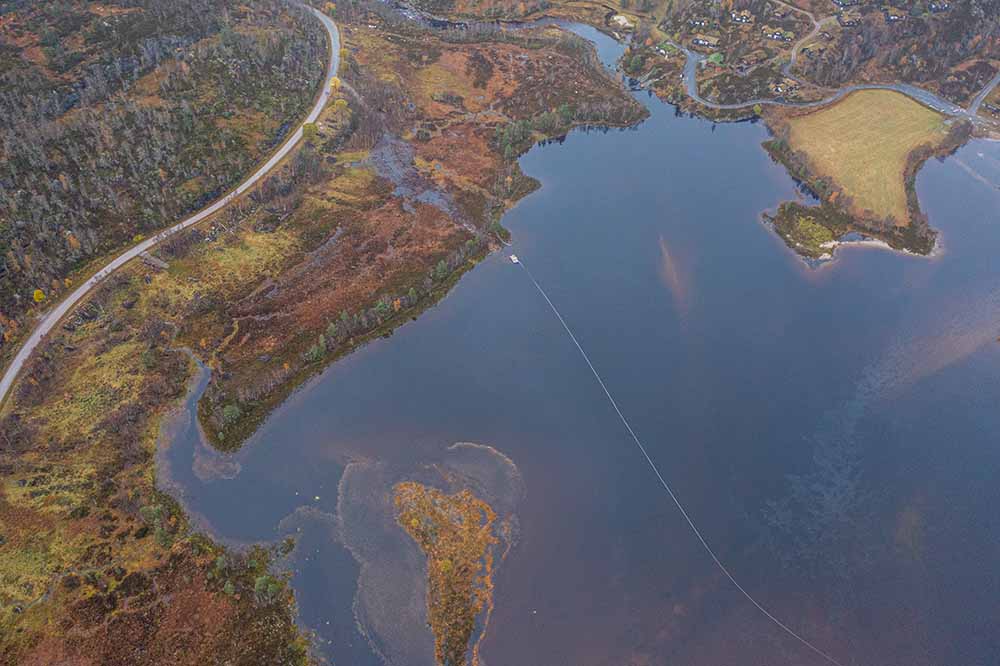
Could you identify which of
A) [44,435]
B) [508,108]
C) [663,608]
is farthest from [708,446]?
[508,108]

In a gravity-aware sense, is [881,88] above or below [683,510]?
above

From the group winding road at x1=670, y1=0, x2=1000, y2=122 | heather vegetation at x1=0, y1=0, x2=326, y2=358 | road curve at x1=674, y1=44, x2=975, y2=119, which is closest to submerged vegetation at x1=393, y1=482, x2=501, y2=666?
heather vegetation at x1=0, y1=0, x2=326, y2=358

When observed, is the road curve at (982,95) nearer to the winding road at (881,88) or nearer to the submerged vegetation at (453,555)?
the winding road at (881,88)

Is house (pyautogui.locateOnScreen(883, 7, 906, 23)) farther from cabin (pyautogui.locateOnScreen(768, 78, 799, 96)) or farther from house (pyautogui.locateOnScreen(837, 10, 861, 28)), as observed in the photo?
cabin (pyautogui.locateOnScreen(768, 78, 799, 96))

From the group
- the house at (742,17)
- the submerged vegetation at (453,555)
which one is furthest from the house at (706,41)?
the submerged vegetation at (453,555)

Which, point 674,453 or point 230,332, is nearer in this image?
point 674,453

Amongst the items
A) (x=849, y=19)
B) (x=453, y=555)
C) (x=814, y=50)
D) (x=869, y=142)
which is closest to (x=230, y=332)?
(x=453, y=555)

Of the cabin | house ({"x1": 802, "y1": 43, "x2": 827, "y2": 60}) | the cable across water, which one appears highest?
house ({"x1": 802, "y1": 43, "x2": 827, "y2": 60})

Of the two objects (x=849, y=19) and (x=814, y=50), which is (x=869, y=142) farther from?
(x=849, y=19)
